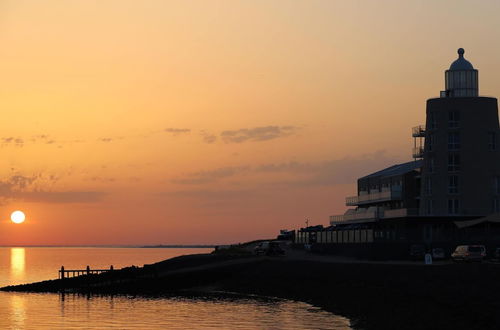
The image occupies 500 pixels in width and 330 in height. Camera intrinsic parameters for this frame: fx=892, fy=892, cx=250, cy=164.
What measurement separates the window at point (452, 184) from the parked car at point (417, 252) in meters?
27.8

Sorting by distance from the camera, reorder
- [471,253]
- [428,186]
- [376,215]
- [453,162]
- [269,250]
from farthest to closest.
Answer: [376,215] < [428,186] < [453,162] < [269,250] < [471,253]

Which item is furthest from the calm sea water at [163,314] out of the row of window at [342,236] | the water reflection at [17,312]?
A: the row of window at [342,236]

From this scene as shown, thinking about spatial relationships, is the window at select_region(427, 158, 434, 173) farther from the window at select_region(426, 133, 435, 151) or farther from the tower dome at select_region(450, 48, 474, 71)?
the tower dome at select_region(450, 48, 474, 71)

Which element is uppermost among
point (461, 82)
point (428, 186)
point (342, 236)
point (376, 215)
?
point (461, 82)

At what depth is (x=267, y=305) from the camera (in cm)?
7269

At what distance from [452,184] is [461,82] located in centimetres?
1455

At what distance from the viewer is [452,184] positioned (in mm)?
125000

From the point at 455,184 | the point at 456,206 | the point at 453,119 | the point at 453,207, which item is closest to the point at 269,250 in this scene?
the point at 453,207

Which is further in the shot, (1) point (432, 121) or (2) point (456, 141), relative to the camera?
(1) point (432, 121)

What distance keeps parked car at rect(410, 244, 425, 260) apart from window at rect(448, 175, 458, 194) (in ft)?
91.3

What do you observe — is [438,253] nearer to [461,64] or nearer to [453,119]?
[453,119]

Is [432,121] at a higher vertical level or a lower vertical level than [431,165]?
higher

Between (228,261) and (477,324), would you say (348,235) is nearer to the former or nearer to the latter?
(228,261)

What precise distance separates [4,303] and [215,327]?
34386mm
